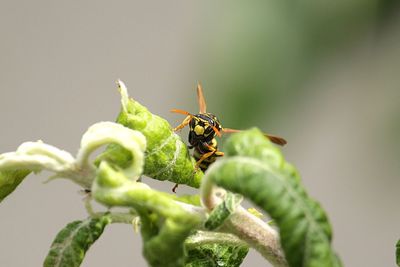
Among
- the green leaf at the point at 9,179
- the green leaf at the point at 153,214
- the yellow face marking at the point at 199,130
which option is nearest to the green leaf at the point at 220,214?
the green leaf at the point at 153,214

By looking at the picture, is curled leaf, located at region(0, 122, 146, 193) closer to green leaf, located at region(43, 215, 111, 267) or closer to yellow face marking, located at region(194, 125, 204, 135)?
green leaf, located at region(43, 215, 111, 267)

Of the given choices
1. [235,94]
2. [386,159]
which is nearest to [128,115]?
[235,94]

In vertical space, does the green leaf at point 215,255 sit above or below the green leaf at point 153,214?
below

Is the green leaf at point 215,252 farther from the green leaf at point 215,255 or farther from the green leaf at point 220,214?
the green leaf at point 220,214

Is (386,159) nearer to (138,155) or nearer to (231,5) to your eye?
(231,5)

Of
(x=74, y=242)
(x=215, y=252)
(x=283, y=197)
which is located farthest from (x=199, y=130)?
(x=283, y=197)

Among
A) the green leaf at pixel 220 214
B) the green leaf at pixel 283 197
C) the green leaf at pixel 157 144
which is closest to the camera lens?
the green leaf at pixel 283 197

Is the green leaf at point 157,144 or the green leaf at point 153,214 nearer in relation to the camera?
the green leaf at point 153,214
